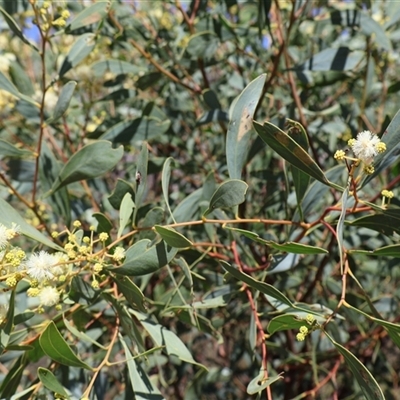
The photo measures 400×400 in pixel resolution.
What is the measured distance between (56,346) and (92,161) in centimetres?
45

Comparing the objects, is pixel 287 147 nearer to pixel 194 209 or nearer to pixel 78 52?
pixel 194 209

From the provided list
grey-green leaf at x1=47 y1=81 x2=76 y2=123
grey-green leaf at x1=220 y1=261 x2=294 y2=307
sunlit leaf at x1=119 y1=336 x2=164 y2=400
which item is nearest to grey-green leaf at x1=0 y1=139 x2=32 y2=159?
grey-green leaf at x1=47 y1=81 x2=76 y2=123

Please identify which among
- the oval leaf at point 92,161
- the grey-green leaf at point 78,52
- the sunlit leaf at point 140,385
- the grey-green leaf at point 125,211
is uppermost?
the grey-green leaf at point 78,52

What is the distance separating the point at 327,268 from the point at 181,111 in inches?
34.1

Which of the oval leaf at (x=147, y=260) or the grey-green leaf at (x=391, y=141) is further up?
the grey-green leaf at (x=391, y=141)

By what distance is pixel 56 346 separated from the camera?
107cm

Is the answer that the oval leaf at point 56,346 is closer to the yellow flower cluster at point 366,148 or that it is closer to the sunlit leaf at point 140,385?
the sunlit leaf at point 140,385

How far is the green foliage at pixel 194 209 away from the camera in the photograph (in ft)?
3.47

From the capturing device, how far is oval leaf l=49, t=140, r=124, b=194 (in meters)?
1.28

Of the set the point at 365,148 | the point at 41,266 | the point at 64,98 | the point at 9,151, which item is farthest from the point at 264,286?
the point at 9,151

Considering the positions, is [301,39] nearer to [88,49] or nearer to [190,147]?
[190,147]

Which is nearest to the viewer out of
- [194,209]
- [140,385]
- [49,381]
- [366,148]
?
[366,148]

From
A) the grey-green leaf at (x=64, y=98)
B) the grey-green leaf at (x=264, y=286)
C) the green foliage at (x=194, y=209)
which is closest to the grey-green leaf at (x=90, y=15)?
the green foliage at (x=194, y=209)

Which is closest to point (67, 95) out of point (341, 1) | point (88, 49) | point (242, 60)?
point (88, 49)
